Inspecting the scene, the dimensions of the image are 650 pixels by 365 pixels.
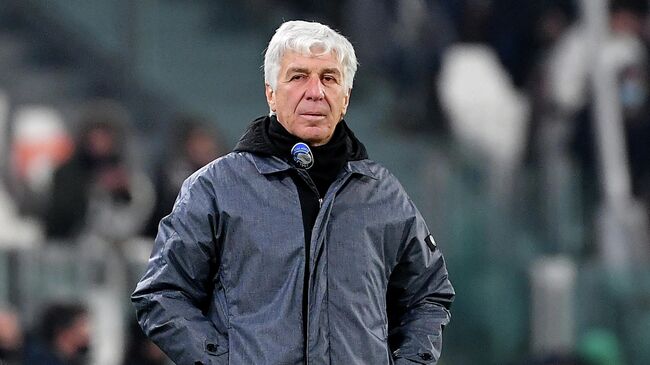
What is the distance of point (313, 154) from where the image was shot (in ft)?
9.66

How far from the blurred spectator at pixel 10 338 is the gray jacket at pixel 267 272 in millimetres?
4001

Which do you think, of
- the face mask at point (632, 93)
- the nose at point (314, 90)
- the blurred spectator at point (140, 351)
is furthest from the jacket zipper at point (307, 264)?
the face mask at point (632, 93)

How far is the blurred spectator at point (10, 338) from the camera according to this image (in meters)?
6.79

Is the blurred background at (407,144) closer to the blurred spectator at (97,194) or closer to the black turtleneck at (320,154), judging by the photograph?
the blurred spectator at (97,194)

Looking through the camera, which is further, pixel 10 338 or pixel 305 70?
pixel 10 338

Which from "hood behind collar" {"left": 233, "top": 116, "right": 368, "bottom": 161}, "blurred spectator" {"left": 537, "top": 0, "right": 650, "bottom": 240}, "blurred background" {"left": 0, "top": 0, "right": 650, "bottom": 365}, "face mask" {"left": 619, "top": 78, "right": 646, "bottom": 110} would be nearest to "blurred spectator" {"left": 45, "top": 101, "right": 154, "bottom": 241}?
"blurred background" {"left": 0, "top": 0, "right": 650, "bottom": 365}

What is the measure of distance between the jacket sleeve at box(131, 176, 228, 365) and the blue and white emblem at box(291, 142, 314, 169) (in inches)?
6.9

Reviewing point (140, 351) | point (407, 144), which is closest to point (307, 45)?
point (140, 351)

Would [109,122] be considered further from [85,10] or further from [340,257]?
[340,257]

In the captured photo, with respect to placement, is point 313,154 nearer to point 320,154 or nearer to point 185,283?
point 320,154

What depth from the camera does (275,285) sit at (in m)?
2.85

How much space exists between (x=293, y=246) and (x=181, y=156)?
14.7ft

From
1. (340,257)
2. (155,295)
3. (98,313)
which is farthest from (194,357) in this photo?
(98,313)

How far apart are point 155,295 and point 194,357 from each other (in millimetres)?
148
